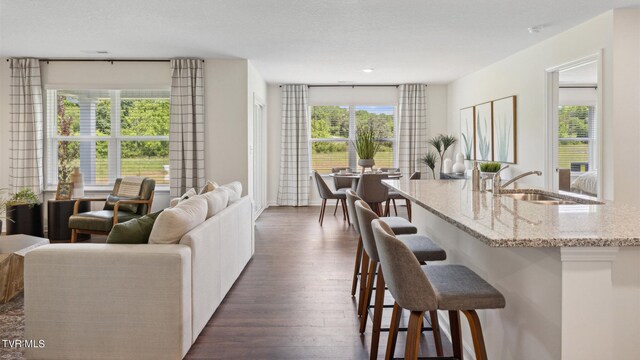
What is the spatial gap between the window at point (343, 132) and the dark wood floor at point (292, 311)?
3.81 m

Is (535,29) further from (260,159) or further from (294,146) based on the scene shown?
(294,146)

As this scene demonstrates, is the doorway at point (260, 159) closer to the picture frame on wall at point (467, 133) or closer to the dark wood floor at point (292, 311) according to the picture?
the dark wood floor at point (292, 311)

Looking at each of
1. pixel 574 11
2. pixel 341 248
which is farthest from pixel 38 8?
pixel 574 11

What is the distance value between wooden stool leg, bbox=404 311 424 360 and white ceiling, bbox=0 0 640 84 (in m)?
3.01

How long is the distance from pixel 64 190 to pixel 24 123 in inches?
50.2

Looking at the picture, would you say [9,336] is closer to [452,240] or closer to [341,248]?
[452,240]

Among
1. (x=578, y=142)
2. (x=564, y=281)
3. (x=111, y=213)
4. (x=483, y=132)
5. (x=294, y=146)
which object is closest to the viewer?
(x=564, y=281)

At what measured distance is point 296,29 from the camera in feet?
15.8

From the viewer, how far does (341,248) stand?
5.43m

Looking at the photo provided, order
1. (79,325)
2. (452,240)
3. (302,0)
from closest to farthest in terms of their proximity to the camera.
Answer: (79,325)
(452,240)
(302,0)

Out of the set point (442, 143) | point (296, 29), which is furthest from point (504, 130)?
point (296, 29)

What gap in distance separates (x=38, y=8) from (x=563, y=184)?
584cm

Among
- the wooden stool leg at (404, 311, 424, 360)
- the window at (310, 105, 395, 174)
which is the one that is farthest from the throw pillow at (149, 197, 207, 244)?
the window at (310, 105, 395, 174)

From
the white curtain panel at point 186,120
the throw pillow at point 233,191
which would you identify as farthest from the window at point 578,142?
the white curtain panel at point 186,120
